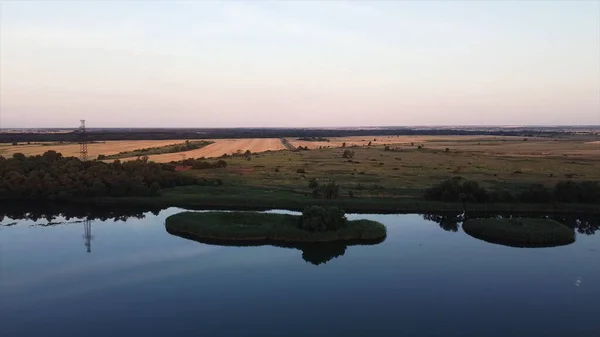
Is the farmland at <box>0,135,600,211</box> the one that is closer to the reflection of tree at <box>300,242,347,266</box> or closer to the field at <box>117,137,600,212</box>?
the field at <box>117,137,600,212</box>

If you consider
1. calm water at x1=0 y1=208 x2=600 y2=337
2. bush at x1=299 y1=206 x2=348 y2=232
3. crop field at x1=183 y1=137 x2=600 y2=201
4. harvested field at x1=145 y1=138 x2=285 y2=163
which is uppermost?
harvested field at x1=145 y1=138 x2=285 y2=163

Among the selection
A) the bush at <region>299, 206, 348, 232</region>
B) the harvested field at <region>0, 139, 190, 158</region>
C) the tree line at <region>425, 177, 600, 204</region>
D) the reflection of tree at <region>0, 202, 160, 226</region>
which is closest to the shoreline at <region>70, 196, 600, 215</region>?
the tree line at <region>425, 177, 600, 204</region>

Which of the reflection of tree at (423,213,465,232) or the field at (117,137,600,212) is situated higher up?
the field at (117,137,600,212)

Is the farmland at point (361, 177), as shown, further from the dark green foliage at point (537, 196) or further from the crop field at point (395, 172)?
the dark green foliage at point (537, 196)

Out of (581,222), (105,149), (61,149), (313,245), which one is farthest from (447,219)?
(105,149)

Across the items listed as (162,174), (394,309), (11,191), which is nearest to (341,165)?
(162,174)

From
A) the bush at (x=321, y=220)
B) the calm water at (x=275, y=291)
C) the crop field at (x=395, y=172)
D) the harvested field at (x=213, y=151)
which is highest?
the harvested field at (x=213, y=151)

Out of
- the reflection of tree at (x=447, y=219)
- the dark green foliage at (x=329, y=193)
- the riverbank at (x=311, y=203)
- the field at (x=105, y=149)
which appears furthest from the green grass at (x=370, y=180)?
the field at (x=105, y=149)
